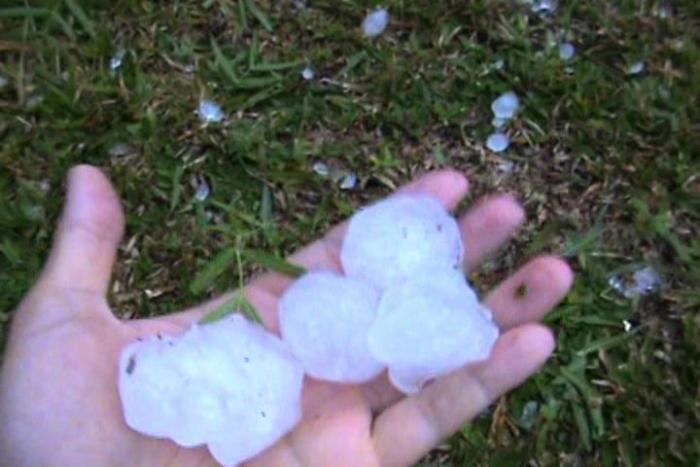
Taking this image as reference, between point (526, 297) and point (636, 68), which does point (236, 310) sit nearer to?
point (526, 297)

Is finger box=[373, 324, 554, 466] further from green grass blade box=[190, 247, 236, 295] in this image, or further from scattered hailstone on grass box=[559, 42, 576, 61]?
scattered hailstone on grass box=[559, 42, 576, 61]

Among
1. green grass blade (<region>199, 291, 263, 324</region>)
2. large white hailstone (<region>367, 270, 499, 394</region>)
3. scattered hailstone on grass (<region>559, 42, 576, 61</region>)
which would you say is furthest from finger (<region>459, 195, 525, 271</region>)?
scattered hailstone on grass (<region>559, 42, 576, 61</region>)

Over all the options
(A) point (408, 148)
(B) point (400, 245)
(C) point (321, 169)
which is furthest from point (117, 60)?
(B) point (400, 245)

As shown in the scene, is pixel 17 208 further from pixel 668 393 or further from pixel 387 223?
pixel 668 393

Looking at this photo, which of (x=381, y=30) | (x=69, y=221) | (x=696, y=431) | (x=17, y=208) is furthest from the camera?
(x=381, y=30)

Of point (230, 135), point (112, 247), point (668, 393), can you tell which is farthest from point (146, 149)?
point (668, 393)
